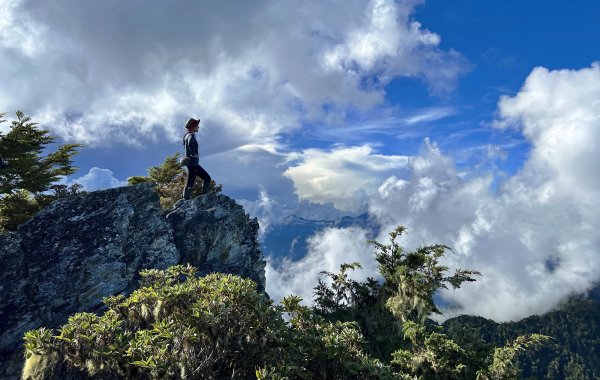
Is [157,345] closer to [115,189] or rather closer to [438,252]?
[438,252]

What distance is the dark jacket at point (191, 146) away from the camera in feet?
69.2

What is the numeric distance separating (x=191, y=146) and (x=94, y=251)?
7.34m

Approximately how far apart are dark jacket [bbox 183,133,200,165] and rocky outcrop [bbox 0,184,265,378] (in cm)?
270

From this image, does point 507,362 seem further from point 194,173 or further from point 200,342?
point 194,173

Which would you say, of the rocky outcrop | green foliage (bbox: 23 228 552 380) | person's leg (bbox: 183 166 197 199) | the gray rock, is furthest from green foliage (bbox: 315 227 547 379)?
person's leg (bbox: 183 166 197 199)

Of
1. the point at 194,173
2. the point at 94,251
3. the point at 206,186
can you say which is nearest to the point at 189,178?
the point at 194,173

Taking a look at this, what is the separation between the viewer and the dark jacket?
2109 cm

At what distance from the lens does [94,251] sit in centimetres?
1769

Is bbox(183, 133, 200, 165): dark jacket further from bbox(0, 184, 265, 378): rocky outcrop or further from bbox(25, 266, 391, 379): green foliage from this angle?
bbox(25, 266, 391, 379): green foliage

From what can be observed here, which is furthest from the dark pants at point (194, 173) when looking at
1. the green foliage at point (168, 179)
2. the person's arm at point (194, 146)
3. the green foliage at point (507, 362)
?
the green foliage at point (507, 362)

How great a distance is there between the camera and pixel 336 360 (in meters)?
7.05

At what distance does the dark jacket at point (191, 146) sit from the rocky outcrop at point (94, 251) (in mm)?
2697

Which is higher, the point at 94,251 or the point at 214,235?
the point at 214,235

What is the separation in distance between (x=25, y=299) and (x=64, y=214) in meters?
4.39
